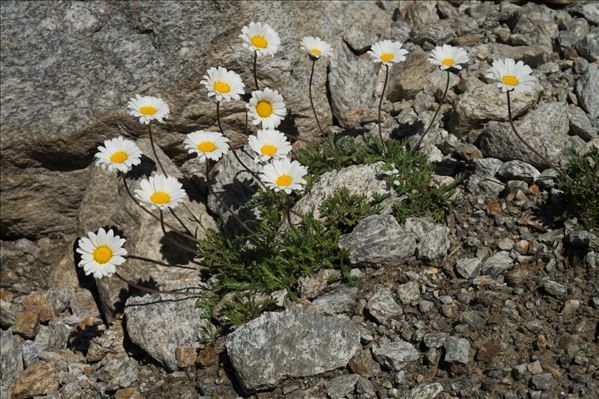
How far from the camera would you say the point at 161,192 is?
605 centimetres

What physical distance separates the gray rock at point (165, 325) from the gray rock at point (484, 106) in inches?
123

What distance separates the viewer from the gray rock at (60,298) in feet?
23.5

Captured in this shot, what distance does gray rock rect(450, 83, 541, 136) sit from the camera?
22.4 ft

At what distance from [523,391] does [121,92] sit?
4702 millimetres

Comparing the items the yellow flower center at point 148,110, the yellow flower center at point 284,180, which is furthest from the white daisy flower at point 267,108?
the yellow flower center at point 148,110

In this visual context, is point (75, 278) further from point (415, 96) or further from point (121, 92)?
point (415, 96)

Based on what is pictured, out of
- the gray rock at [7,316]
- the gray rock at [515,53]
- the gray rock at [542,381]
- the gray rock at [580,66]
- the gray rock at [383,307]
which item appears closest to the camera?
the gray rock at [542,381]

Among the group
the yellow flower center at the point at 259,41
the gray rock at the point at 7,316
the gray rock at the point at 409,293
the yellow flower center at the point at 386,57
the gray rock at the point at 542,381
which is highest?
the yellow flower center at the point at 259,41

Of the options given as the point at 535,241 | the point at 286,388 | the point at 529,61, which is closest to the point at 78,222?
the point at 286,388

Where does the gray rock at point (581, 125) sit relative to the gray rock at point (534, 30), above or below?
below

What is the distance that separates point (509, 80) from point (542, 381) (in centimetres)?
Answer: 255

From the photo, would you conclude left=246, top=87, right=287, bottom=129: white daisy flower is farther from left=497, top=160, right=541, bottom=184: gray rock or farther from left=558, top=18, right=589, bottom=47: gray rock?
left=558, top=18, right=589, bottom=47: gray rock

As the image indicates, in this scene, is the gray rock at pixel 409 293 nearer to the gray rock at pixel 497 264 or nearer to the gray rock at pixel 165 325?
the gray rock at pixel 497 264

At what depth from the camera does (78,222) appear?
7.24 metres
